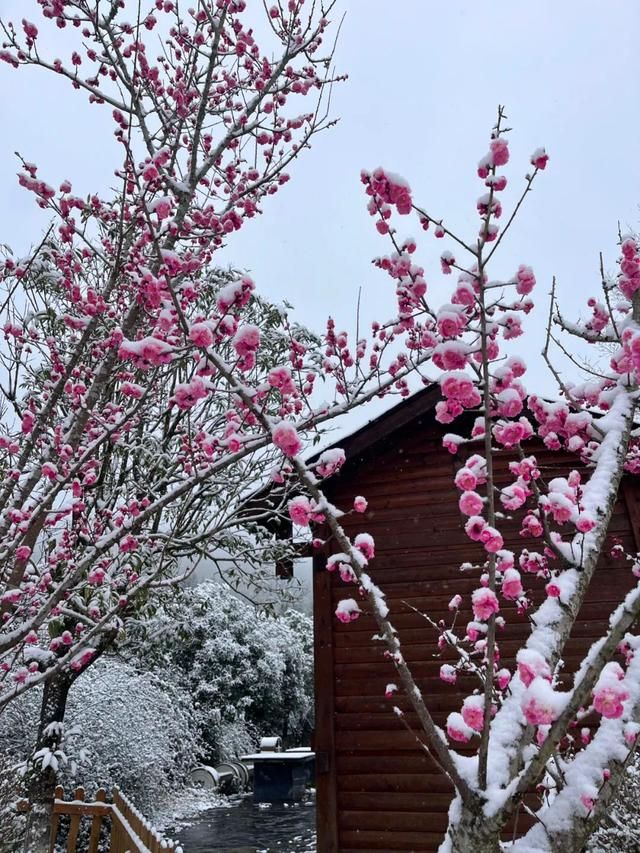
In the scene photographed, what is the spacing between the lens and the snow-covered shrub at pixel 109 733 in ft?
30.8

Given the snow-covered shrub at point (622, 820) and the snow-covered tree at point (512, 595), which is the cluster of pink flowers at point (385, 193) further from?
the snow-covered shrub at point (622, 820)

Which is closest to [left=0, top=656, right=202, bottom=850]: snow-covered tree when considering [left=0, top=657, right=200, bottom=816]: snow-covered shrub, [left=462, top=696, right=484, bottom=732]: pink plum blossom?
[left=0, top=657, right=200, bottom=816]: snow-covered shrub

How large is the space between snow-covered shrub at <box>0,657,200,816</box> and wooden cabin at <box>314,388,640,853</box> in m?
4.82

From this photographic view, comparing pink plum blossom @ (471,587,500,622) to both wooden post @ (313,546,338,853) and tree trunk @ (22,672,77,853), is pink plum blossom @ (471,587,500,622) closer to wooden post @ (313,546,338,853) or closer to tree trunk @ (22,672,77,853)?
wooden post @ (313,546,338,853)

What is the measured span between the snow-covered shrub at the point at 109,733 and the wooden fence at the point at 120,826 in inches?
27.4

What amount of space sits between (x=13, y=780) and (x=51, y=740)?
1792 mm

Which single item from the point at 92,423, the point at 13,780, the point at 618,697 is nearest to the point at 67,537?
the point at 92,423

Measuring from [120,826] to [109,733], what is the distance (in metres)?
4.62

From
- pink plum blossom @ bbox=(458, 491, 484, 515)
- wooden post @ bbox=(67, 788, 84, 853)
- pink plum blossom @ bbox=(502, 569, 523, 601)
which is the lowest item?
wooden post @ bbox=(67, 788, 84, 853)

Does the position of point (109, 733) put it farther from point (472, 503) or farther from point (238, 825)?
point (472, 503)

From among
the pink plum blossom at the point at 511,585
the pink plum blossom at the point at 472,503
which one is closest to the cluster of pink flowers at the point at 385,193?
the pink plum blossom at the point at 472,503

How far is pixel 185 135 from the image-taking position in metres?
5.76

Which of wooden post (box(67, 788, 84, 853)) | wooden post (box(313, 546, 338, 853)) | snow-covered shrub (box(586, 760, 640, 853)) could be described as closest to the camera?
snow-covered shrub (box(586, 760, 640, 853))

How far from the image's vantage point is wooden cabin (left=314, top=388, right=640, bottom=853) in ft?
18.4
